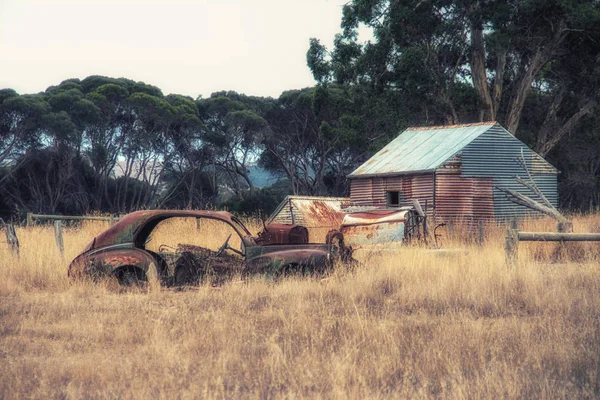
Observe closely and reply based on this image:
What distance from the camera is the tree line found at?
3775 cm

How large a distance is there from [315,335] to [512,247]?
6655 mm

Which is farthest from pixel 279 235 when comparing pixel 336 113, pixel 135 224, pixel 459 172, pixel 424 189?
pixel 336 113

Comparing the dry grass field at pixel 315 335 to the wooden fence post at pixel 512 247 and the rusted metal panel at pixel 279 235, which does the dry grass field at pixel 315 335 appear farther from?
the rusted metal panel at pixel 279 235

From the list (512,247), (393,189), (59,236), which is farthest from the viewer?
(393,189)

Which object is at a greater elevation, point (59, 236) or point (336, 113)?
point (336, 113)

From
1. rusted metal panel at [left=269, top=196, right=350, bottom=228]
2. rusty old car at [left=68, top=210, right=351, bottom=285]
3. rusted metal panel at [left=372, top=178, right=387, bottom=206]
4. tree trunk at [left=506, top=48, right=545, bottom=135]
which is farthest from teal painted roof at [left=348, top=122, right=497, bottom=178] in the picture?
rusty old car at [left=68, top=210, right=351, bottom=285]

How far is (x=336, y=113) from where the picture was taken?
48.8m

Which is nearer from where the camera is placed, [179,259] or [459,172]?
[179,259]

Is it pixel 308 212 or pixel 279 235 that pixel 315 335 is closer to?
pixel 279 235

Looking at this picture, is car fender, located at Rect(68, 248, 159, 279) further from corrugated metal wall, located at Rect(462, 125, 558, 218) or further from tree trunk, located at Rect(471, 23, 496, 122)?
tree trunk, located at Rect(471, 23, 496, 122)

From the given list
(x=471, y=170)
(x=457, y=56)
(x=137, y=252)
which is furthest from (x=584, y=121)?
(x=137, y=252)

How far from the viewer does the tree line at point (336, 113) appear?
3775cm

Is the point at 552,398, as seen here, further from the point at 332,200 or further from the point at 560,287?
the point at 332,200

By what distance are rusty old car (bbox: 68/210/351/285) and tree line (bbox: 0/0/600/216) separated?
1032 inches
